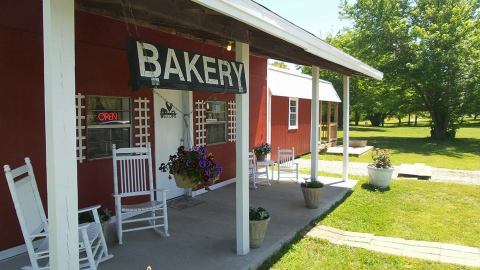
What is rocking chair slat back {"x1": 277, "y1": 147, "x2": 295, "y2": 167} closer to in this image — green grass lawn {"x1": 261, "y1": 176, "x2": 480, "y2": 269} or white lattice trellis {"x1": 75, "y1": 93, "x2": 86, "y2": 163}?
green grass lawn {"x1": 261, "y1": 176, "x2": 480, "y2": 269}

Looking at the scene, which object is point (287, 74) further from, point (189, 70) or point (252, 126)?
point (189, 70)

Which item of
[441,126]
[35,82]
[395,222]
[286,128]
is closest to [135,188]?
[35,82]

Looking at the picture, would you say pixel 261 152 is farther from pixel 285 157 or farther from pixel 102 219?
pixel 102 219

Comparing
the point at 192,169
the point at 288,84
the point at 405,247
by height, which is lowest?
the point at 405,247

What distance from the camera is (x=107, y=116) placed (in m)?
4.85

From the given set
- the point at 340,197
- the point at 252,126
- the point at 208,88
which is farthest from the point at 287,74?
the point at 208,88

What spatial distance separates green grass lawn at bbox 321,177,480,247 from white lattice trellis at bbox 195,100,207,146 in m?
2.67

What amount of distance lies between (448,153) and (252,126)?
928 cm

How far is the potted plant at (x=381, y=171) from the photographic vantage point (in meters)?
7.33

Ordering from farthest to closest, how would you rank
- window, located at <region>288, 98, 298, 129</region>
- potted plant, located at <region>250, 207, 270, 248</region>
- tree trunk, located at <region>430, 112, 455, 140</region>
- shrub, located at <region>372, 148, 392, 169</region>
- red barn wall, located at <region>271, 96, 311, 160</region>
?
tree trunk, located at <region>430, 112, 455, 140</region>, window, located at <region>288, 98, 298, 129</region>, red barn wall, located at <region>271, 96, 311, 160</region>, shrub, located at <region>372, 148, 392, 169</region>, potted plant, located at <region>250, 207, 270, 248</region>

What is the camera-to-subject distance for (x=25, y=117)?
387 cm

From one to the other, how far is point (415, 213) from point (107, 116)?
4935 millimetres

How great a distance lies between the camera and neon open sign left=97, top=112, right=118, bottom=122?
4757 mm

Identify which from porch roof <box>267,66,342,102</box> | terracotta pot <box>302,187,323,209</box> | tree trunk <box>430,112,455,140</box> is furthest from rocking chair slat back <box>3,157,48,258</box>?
tree trunk <box>430,112,455,140</box>
